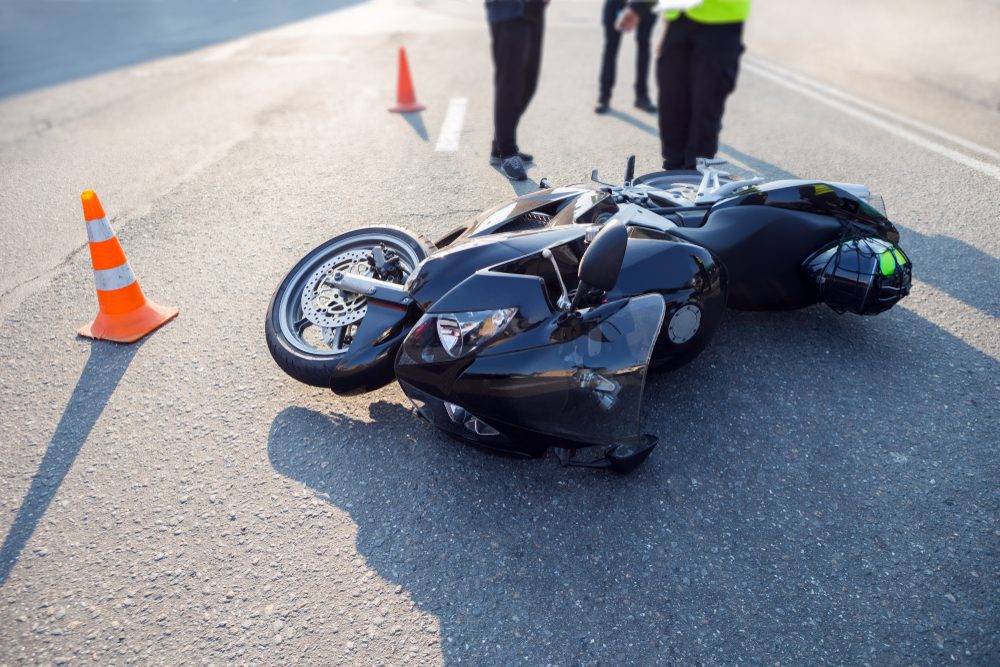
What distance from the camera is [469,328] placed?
2.33 m

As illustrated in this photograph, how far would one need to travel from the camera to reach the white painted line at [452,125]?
6.41 m

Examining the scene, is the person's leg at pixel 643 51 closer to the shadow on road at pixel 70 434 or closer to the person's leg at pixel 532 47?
the person's leg at pixel 532 47

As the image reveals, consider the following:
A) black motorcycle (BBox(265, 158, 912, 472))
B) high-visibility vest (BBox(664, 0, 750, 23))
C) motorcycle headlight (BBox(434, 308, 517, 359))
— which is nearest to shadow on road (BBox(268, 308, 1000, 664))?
black motorcycle (BBox(265, 158, 912, 472))

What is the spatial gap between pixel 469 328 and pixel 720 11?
3.48 m

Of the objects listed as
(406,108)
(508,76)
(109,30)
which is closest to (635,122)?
(508,76)

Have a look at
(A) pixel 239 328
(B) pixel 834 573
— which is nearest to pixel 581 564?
(B) pixel 834 573

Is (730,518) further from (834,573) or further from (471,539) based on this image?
(471,539)

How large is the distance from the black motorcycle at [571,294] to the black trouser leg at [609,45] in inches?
150

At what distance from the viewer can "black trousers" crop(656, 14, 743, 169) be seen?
464cm

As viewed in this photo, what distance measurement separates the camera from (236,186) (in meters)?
5.64

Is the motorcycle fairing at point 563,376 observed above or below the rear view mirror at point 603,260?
below

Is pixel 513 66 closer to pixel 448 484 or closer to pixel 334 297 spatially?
pixel 334 297

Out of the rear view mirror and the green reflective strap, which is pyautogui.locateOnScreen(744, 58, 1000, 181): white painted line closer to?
the green reflective strap

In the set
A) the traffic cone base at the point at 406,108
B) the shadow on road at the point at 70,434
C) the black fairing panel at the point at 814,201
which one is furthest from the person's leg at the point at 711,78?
the shadow on road at the point at 70,434
